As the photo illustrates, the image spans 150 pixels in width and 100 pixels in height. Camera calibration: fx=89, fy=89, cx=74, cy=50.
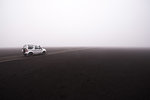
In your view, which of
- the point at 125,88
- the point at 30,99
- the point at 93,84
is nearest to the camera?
the point at 30,99

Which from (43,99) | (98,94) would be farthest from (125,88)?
(43,99)

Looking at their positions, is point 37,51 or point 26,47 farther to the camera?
point 37,51

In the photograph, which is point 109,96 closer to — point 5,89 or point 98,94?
point 98,94

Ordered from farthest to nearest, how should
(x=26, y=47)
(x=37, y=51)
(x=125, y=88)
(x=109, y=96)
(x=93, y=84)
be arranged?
(x=37, y=51) < (x=26, y=47) < (x=93, y=84) < (x=125, y=88) < (x=109, y=96)

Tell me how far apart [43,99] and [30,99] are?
54 cm

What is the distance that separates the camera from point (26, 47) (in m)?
15.5

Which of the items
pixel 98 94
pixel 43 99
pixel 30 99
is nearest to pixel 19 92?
pixel 30 99

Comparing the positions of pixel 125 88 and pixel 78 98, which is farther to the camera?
pixel 125 88

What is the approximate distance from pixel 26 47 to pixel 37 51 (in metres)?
2.60

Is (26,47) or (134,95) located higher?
(26,47)

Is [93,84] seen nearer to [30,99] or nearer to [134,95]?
[134,95]

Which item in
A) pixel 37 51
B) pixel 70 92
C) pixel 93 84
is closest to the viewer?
pixel 70 92

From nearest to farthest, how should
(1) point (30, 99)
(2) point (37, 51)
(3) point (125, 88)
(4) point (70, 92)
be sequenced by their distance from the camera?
(1) point (30, 99) < (4) point (70, 92) < (3) point (125, 88) < (2) point (37, 51)

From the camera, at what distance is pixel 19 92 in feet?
13.8
